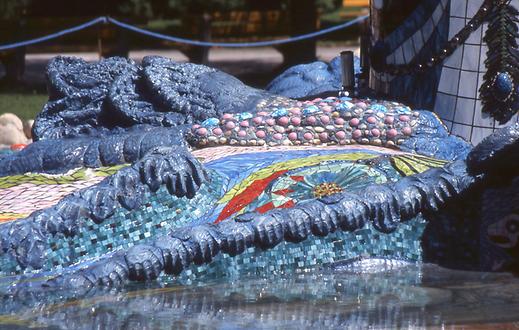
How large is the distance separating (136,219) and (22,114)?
353 inches

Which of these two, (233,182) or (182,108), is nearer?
(233,182)

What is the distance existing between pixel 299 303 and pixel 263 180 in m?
0.93

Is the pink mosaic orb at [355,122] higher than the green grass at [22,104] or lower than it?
higher

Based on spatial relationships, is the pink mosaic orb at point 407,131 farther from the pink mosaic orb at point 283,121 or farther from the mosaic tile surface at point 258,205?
the pink mosaic orb at point 283,121

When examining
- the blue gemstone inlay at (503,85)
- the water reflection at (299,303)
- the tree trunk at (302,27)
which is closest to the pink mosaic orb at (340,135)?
the blue gemstone inlay at (503,85)

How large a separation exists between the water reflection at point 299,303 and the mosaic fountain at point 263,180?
0.28ft

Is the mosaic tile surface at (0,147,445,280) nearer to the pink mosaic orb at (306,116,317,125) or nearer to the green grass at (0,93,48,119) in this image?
the pink mosaic orb at (306,116,317,125)

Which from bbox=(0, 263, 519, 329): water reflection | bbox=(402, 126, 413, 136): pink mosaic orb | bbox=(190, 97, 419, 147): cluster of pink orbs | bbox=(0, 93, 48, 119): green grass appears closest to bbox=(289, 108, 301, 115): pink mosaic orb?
bbox=(190, 97, 419, 147): cluster of pink orbs

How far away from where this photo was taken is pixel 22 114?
13414mm

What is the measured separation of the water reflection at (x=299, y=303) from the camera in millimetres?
4023

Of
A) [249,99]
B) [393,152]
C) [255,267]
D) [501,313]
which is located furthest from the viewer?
[249,99]

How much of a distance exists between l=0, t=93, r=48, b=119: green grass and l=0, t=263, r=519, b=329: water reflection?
8.97m

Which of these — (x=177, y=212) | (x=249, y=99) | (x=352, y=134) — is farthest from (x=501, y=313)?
(x=249, y=99)

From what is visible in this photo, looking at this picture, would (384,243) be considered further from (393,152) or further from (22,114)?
(22,114)
